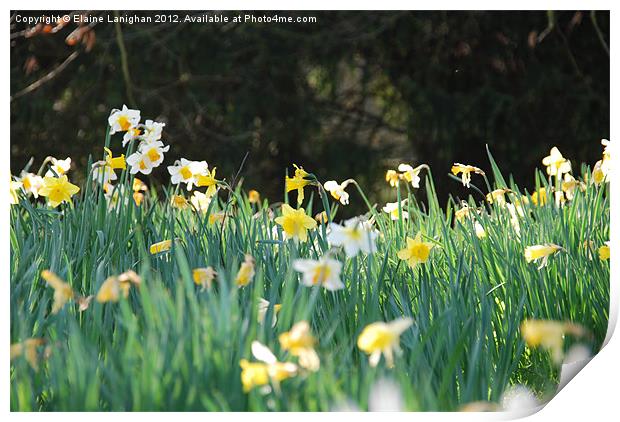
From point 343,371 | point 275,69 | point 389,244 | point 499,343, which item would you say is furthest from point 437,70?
point 343,371

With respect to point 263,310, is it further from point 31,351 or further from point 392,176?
point 392,176

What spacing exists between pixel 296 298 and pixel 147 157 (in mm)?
474

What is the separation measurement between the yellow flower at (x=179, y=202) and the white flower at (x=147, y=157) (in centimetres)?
7

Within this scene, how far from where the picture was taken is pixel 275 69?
211 centimetres

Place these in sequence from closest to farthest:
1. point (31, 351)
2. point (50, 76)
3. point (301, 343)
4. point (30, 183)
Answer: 1. point (301, 343)
2. point (31, 351)
3. point (30, 183)
4. point (50, 76)

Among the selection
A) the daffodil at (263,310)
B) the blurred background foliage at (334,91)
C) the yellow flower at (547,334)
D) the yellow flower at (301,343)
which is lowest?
the yellow flower at (547,334)

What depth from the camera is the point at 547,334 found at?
112 cm

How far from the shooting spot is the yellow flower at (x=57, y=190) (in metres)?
1.31

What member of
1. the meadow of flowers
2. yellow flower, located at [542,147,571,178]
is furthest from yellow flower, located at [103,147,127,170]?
yellow flower, located at [542,147,571,178]

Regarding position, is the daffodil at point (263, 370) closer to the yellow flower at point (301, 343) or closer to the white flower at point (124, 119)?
the yellow flower at point (301, 343)

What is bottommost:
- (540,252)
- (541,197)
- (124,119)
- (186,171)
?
(540,252)

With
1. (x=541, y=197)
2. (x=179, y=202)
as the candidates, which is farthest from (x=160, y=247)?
(x=541, y=197)

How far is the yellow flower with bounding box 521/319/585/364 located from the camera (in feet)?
3.66

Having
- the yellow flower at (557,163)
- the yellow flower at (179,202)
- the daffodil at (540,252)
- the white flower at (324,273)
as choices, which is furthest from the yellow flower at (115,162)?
the yellow flower at (557,163)
